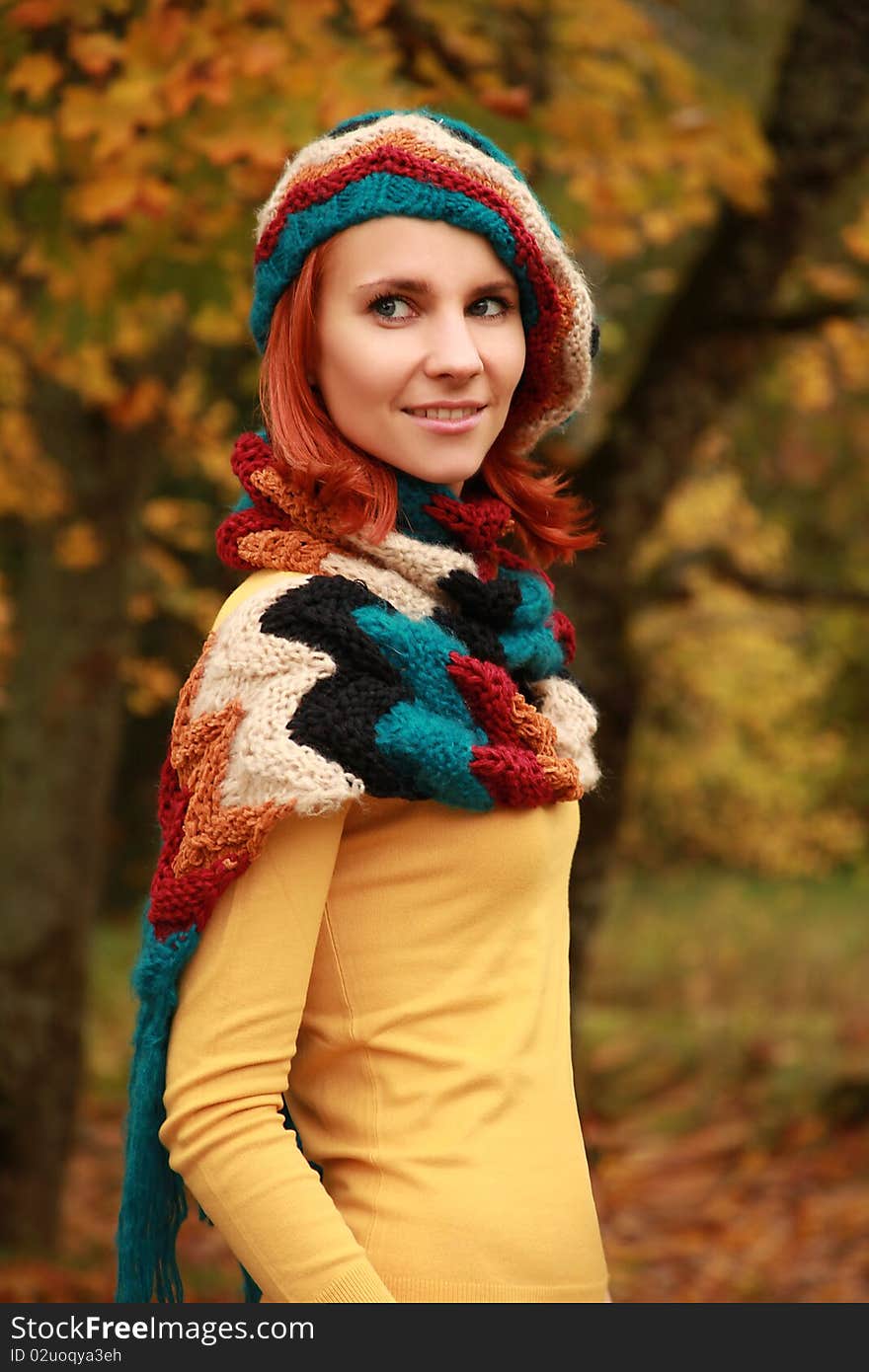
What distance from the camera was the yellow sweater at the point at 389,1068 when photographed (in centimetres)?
163

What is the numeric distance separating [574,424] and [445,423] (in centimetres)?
281

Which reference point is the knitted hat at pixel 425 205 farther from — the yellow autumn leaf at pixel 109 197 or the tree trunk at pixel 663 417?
the tree trunk at pixel 663 417

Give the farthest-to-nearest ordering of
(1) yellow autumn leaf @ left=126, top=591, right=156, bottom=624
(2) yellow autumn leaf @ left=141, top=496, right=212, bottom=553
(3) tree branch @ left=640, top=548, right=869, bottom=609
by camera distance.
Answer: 1. (2) yellow autumn leaf @ left=141, top=496, right=212, bottom=553
2. (1) yellow autumn leaf @ left=126, top=591, right=156, bottom=624
3. (3) tree branch @ left=640, top=548, right=869, bottom=609

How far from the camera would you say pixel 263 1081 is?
1.64 m

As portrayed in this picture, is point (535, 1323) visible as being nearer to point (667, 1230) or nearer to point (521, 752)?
point (521, 752)

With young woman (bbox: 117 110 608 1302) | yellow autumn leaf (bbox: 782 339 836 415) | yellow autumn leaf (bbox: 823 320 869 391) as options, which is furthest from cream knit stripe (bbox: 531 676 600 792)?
yellow autumn leaf (bbox: 782 339 836 415)

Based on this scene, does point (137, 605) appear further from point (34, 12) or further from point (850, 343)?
point (34, 12)

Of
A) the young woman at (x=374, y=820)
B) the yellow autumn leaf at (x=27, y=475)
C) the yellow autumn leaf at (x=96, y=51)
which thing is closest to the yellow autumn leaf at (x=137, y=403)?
the yellow autumn leaf at (x=27, y=475)

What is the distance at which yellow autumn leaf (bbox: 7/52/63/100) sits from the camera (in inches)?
138

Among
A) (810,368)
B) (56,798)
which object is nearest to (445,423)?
(56,798)

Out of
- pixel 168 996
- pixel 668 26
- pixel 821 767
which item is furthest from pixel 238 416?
pixel 821 767

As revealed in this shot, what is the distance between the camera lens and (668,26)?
7438mm

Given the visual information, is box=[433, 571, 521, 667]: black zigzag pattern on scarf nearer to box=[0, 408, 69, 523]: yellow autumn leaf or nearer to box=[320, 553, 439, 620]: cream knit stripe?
box=[320, 553, 439, 620]: cream knit stripe

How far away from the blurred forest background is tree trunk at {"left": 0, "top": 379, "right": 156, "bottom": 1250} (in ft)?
0.04
